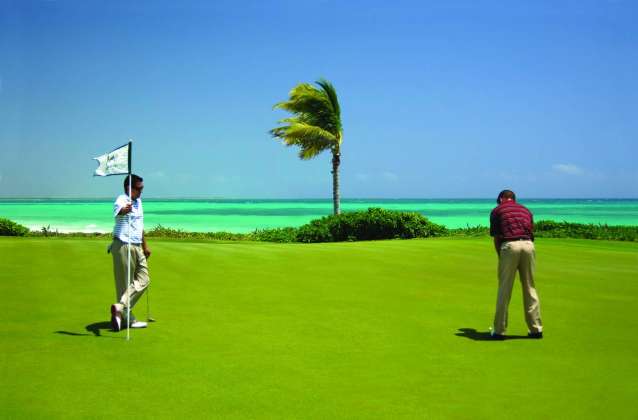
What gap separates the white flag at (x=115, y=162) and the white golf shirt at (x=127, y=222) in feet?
1.54

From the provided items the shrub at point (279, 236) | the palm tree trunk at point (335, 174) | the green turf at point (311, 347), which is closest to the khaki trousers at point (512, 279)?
the green turf at point (311, 347)

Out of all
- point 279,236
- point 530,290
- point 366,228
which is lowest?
point 279,236

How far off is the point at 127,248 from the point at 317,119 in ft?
97.9

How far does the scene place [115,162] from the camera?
10328 mm

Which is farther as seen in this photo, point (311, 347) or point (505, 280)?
point (505, 280)

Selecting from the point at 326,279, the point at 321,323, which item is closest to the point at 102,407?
the point at 321,323

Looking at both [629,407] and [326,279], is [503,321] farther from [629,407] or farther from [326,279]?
[326,279]

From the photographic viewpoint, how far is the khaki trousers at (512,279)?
31.8 ft

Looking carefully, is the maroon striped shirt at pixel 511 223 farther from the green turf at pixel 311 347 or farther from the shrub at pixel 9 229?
the shrub at pixel 9 229

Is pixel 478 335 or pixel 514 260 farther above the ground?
pixel 514 260

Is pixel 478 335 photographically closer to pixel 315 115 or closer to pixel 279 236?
pixel 279 236

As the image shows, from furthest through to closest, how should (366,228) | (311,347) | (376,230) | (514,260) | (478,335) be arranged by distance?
1. (376,230)
2. (366,228)
3. (478,335)
4. (514,260)
5. (311,347)

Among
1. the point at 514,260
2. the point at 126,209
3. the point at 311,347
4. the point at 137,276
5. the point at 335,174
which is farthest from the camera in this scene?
the point at 335,174

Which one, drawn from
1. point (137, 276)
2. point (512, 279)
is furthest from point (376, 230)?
point (137, 276)
